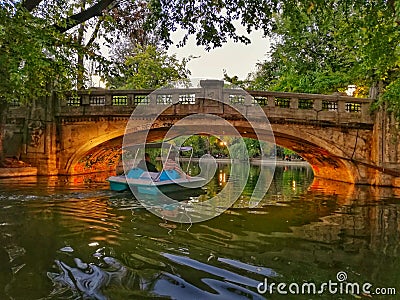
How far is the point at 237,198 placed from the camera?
10.8 metres

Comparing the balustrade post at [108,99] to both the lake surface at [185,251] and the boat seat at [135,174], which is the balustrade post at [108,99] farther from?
the lake surface at [185,251]

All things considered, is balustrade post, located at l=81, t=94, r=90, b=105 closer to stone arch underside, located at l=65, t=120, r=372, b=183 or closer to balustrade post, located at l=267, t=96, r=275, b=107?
stone arch underside, located at l=65, t=120, r=372, b=183

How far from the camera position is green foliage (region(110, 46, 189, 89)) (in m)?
21.7

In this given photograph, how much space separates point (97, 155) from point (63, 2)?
10.4 m

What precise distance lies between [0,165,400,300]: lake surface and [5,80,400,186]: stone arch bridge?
552cm

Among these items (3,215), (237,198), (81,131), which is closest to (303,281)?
(3,215)

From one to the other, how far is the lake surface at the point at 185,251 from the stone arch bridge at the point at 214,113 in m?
5.52

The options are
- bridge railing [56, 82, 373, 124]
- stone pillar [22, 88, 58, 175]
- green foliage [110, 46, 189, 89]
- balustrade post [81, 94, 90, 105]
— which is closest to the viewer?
bridge railing [56, 82, 373, 124]

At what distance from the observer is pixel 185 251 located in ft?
16.4

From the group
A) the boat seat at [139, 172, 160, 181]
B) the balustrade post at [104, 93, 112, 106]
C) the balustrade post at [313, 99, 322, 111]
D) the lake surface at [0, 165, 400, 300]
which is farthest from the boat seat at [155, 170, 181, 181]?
the balustrade post at [313, 99, 322, 111]

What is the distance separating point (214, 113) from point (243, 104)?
3.86ft

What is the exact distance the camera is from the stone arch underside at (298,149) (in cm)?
1431

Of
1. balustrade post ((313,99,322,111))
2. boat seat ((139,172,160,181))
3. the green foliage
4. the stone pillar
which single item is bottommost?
boat seat ((139,172,160,181))

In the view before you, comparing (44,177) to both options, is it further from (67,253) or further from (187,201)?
(67,253)
